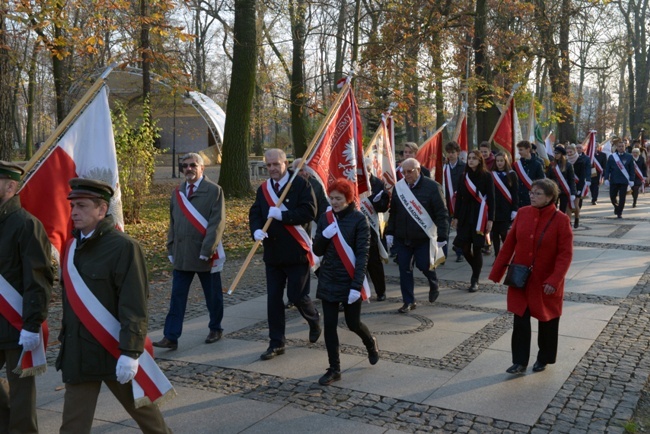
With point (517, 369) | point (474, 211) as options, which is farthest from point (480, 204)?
point (517, 369)

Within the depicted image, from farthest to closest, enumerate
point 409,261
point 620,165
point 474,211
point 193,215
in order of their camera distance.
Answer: point 620,165 < point 474,211 < point 409,261 < point 193,215

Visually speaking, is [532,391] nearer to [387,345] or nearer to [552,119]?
[387,345]

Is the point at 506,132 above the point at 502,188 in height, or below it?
above

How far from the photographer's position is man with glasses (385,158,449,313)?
8062 mm

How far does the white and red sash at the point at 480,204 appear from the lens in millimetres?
9242

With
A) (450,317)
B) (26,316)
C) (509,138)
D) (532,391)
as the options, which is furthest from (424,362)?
(509,138)

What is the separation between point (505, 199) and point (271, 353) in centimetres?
538

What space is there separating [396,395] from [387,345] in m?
1.38

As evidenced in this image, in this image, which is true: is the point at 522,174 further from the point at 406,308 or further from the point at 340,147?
the point at 340,147

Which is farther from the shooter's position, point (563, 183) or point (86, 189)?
point (563, 183)

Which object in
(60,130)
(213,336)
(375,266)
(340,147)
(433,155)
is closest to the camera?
(60,130)

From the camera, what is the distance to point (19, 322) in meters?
4.14

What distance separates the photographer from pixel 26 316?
397 cm

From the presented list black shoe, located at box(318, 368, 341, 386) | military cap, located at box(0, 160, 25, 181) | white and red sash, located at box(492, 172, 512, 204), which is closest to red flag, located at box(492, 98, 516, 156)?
white and red sash, located at box(492, 172, 512, 204)
